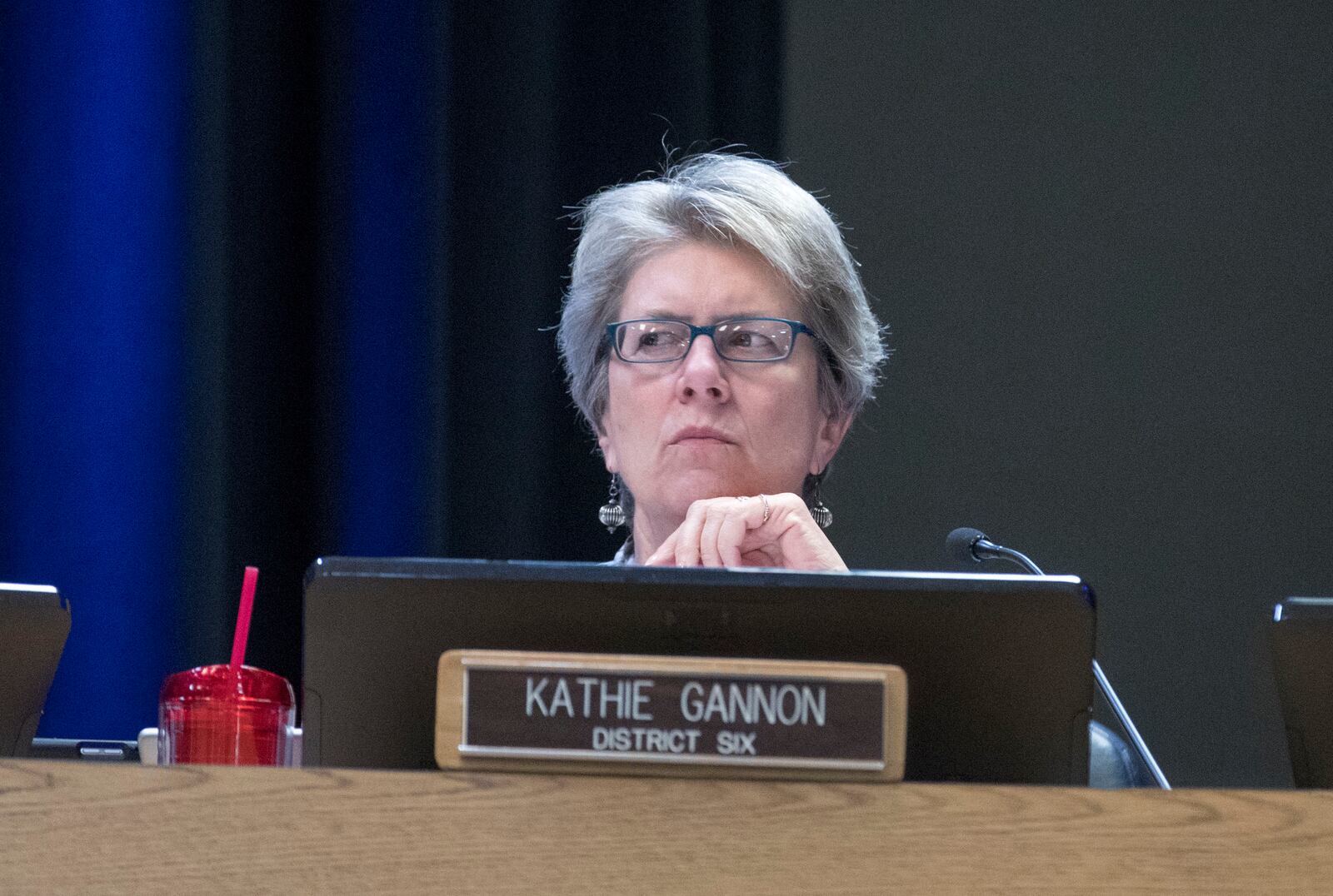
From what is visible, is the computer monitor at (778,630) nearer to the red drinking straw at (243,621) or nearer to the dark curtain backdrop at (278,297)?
the red drinking straw at (243,621)

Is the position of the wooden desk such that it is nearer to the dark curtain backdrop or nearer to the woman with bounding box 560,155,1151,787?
the woman with bounding box 560,155,1151,787

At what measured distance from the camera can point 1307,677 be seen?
0.72 meters

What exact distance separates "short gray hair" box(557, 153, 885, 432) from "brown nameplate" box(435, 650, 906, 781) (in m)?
1.07

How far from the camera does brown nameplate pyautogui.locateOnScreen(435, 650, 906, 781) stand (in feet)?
1.99

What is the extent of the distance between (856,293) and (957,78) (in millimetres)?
1008

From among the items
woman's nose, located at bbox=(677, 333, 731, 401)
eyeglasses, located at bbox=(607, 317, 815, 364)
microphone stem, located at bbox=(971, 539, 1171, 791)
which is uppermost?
eyeglasses, located at bbox=(607, 317, 815, 364)

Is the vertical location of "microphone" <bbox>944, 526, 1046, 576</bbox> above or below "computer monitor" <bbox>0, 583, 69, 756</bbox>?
below

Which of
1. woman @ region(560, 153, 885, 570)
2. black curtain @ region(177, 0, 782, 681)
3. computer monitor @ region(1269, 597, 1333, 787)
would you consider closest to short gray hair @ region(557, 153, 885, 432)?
woman @ region(560, 153, 885, 570)

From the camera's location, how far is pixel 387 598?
0.68 meters

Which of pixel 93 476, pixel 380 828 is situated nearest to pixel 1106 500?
pixel 93 476

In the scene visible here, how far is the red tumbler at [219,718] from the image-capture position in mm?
848

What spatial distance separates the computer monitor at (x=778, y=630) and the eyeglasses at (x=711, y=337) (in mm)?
952

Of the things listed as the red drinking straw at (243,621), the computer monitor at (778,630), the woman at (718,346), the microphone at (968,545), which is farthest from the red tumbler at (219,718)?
the microphone at (968,545)

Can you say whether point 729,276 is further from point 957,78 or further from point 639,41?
point 957,78
